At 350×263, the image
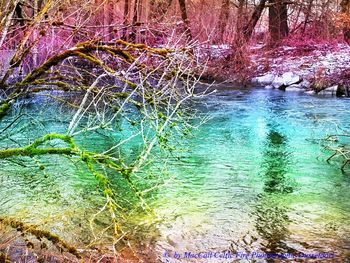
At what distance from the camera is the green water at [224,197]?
23.1ft

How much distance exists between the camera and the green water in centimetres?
703

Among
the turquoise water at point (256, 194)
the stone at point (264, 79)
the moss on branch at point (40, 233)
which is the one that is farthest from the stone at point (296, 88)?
the moss on branch at point (40, 233)

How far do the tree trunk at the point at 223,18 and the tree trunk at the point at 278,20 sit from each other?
3033 millimetres

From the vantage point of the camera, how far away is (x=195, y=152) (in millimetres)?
11727

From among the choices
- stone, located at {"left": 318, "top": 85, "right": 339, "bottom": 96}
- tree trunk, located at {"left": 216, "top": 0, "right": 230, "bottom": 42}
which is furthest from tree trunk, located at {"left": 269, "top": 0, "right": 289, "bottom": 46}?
stone, located at {"left": 318, "top": 85, "right": 339, "bottom": 96}

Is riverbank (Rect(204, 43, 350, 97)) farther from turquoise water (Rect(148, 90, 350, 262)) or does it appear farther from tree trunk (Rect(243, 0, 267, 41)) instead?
turquoise water (Rect(148, 90, 350, 262))

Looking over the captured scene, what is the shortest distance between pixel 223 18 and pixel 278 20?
3.90m

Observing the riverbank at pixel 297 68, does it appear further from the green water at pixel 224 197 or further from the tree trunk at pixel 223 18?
the green water at pixel 224 197

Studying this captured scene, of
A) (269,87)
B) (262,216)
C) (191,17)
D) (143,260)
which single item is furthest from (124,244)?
(191,17)

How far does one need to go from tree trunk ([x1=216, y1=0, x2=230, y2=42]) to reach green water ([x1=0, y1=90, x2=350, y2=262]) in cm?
1412

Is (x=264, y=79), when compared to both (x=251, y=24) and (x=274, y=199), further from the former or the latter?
(x=274, y=199)

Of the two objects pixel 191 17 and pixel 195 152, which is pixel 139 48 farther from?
pixel 191 17

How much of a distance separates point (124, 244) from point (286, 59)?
→ 21963 millimetres

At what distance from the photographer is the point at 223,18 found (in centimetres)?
2770
